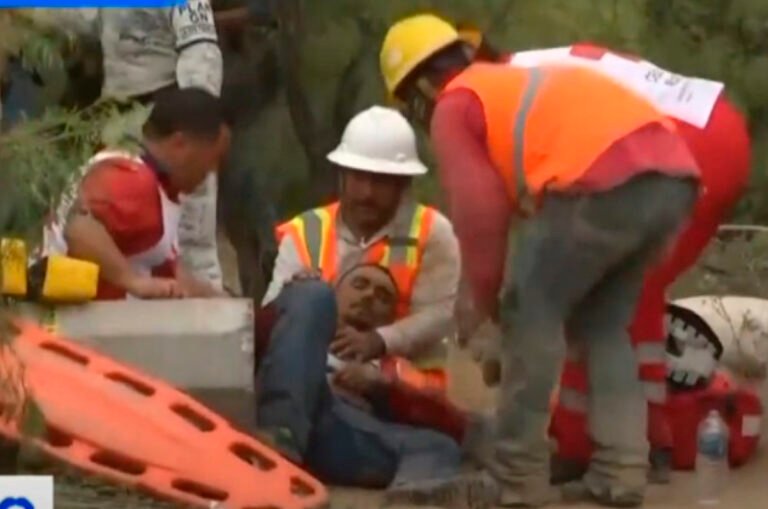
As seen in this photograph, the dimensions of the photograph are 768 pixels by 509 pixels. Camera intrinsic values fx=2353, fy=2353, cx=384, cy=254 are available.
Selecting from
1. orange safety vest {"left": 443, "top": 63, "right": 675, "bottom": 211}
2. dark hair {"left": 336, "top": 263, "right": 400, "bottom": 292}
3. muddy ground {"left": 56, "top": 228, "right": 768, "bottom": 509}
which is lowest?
muddy ground {"left": 56, "top": 228, "right": 768, "bottom": 509}

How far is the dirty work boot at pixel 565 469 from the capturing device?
6.25 m

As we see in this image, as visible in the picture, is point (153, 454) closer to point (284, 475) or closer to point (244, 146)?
point (284, 475)

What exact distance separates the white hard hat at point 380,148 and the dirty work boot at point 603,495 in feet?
3.30

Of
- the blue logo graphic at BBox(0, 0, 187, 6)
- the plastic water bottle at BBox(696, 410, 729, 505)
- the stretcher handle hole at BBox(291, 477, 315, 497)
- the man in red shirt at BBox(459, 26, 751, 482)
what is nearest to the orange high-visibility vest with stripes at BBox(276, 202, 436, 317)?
the man in red shirt at BBox(459, 26, 751, 482)

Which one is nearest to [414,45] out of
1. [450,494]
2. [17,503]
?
[450,494]

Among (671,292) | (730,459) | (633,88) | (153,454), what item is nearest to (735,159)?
(633,88)

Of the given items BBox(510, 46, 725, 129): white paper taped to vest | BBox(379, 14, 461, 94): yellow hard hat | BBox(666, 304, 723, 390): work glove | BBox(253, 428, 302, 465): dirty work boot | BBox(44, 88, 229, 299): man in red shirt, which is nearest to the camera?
BBox(253, 428, 302, 465): dirty work boot

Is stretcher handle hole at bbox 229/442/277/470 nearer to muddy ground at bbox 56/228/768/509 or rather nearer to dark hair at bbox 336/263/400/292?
muddy ground at bbox 56/228/768/509

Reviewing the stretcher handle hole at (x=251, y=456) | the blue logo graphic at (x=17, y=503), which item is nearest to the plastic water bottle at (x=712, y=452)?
the stretcher handle hole at (x=251, y=456)

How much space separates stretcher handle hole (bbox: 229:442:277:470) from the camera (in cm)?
539

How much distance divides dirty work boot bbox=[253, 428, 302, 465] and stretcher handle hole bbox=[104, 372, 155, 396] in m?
0.40

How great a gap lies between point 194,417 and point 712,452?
1.69 metres

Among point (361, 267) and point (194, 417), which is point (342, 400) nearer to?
point (361, 267)

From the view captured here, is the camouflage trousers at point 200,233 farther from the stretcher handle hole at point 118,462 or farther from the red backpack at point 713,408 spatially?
the stretcher handle hole at point 118,462
